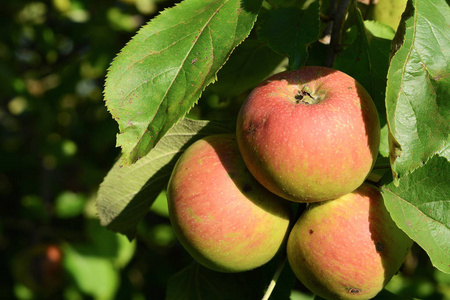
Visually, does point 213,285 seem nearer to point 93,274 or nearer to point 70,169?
point 93,274

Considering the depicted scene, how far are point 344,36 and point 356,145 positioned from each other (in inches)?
18.0

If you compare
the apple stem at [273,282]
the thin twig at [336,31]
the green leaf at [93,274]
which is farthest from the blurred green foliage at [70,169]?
the apple stem at [273,282]

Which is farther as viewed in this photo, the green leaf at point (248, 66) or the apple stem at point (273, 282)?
the green leaf at point (248, 66)

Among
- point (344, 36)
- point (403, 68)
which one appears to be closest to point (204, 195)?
point (403, 68)

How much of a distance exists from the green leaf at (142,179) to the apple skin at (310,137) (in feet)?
0.78

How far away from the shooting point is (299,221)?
1.00 meters

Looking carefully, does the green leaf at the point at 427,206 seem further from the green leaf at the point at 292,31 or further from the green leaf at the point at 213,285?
the green leaf at the point at 213,285

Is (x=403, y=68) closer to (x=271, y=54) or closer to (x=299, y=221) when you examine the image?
(x=299, y=221)

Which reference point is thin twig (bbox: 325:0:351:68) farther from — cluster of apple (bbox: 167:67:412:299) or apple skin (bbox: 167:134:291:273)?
apple skin (bbox: 167:134:291:273)

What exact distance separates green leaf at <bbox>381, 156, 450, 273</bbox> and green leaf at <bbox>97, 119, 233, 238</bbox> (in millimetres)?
414

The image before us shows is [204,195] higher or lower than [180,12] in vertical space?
lower

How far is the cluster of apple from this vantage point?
845mm

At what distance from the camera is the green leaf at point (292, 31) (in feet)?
3.18

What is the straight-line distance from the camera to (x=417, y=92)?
83cm
